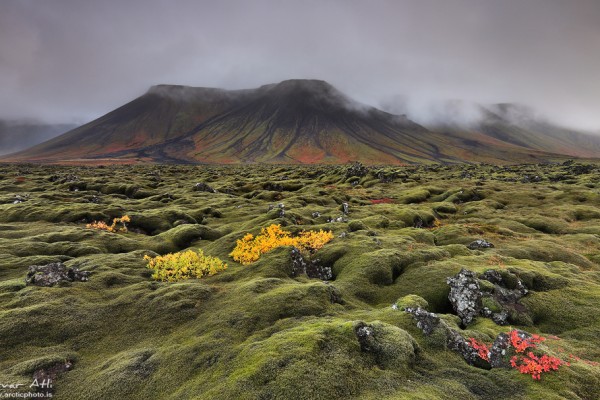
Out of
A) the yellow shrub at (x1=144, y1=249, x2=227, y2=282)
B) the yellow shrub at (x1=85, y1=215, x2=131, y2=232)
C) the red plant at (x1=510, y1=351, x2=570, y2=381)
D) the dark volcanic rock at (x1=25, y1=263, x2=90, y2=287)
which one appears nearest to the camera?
the red plant at (x1=510, y1=351, x2=570, y2=381)

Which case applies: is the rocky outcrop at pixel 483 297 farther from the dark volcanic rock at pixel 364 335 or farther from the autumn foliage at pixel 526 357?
the dark volcanic rock at pixel 364 335

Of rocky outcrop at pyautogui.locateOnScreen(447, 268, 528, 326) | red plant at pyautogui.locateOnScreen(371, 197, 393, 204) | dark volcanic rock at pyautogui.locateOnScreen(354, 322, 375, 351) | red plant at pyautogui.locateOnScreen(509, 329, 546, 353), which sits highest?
dark volcanic rock at pyautogui.locateOnScreen(354, 322, 375, 351)

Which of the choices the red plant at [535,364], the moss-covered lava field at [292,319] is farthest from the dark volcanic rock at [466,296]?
the red plant at [535,364]

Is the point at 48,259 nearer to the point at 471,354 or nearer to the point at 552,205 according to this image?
the point at 471,354

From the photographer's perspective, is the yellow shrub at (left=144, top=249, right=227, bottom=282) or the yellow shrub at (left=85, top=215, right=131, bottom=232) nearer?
the yellow shrub at (left=144, top=249, right=227, bottom=282)

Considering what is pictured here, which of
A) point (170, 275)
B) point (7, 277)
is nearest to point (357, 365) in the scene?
point (170, 275)

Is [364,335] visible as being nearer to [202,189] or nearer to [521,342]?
[521,342]

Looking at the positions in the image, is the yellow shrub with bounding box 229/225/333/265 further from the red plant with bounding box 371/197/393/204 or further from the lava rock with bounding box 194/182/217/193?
the lava rock with bounding box 194/182/217/193

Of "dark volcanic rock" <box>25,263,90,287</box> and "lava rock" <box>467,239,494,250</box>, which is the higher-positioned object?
"dark volcanic rock" <box>25,263,90,287</box>

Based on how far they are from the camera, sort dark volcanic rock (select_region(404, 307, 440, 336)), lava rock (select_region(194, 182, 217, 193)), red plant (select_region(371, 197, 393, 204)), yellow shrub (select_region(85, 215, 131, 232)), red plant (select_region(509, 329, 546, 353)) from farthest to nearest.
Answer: lava rock (select_region(194, 182, 217, 193)) → red plant (select_region(371, 197, 393, 204)) → yellow shrub (select_region(85, 215, 131, 232)) → dark volcanic rock (select_region(404, 307, 440, 336)) → red plant (select_region(509, 329, 546, 353))

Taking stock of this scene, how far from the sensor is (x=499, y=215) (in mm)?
41531

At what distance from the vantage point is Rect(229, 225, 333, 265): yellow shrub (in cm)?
2109

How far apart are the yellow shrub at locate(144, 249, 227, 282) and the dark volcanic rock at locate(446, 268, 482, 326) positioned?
12.9m

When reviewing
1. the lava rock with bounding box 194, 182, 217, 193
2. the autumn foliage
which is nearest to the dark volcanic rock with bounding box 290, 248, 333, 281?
the autumn foliage
